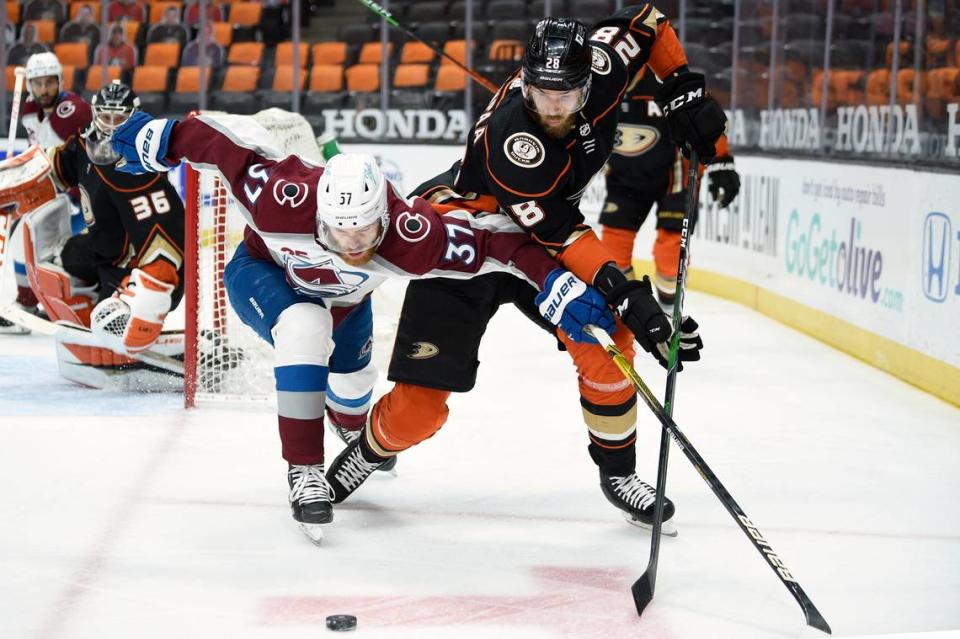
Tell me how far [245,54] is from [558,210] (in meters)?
6.90

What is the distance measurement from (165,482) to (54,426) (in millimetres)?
710

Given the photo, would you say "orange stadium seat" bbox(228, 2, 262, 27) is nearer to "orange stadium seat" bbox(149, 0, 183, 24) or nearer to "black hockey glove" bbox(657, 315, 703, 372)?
"orange stadium seat" bbox(149, 0, 183, 24)

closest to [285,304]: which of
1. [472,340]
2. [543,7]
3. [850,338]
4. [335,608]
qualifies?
[472,340]

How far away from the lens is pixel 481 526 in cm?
275

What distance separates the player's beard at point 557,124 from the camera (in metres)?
2.47

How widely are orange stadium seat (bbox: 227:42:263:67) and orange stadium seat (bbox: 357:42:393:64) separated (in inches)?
29.2

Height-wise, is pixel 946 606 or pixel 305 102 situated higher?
pixel 305 102

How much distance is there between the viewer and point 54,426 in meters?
3.60

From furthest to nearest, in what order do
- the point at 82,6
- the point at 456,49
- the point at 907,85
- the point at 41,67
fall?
the point at 82,6
the point at 456,49
the point at 41,67
the point at 907,85

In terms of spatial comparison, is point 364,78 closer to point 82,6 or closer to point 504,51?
point 504,51

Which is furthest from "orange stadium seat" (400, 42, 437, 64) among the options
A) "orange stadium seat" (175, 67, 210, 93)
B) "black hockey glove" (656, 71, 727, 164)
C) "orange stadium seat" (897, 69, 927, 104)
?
"black hockey glove" (656, 71, 727, 164)

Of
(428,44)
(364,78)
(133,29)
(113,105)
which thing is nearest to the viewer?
(113,105)

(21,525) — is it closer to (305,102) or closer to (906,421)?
(906,421)

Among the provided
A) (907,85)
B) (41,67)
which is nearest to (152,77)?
(41,67)
